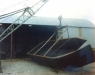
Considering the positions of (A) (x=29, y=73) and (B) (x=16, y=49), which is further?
(B) (x=16, y=49)

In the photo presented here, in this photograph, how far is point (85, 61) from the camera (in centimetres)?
955

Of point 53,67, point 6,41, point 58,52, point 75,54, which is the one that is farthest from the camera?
point 6,41

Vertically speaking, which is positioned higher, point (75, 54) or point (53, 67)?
point (75, 54)

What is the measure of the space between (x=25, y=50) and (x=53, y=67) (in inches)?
327

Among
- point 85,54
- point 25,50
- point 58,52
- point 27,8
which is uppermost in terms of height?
point 27,8

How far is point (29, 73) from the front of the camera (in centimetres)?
926

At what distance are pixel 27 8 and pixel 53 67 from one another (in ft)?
22.0

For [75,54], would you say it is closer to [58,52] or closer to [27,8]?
[58,52]

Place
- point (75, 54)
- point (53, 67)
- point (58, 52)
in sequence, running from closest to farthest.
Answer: point (75, 54) < point (53, 67) < point (58, 52)

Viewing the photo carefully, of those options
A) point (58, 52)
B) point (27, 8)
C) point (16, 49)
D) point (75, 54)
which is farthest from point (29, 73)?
point (16, 49)

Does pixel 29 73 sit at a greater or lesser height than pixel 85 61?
lesser

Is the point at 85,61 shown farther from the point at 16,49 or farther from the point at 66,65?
the point at 16,49

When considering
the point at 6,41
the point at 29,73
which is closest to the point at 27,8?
the point at 6,41

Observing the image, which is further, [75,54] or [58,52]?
[58,52]
